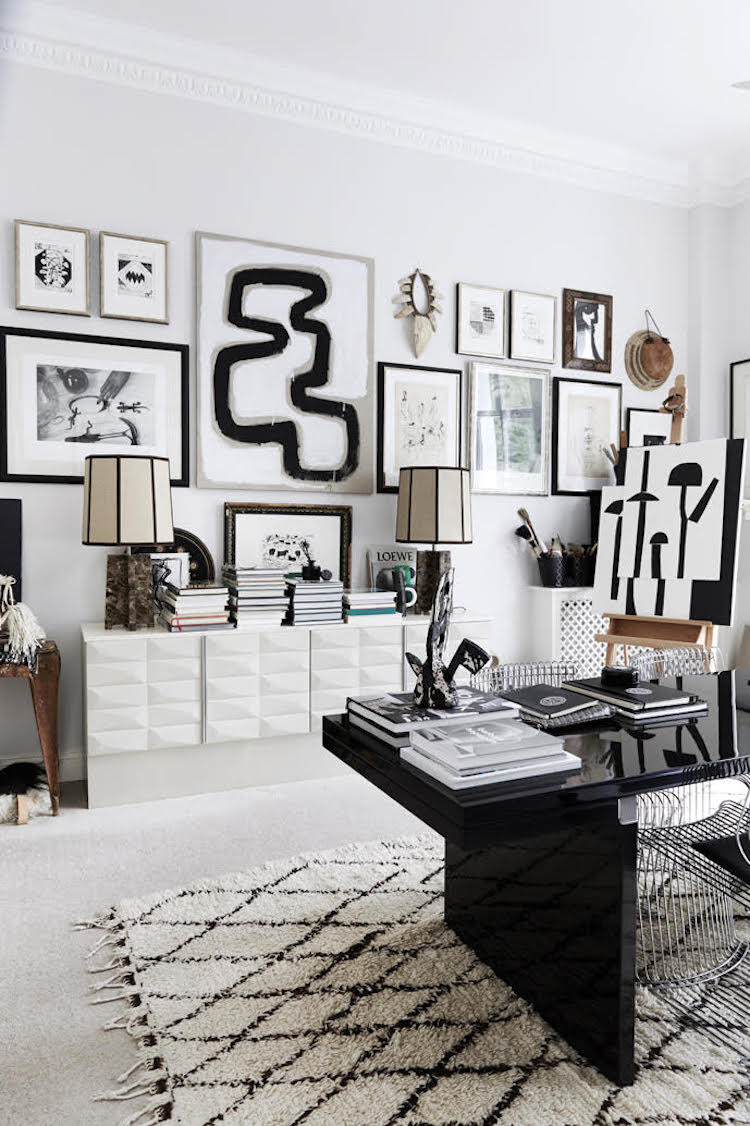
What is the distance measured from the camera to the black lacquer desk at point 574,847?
1360mm

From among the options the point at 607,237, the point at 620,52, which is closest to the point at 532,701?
the point at 620,52

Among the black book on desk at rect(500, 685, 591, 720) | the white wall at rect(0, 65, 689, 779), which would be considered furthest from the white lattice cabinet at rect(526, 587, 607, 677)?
the black book on desk at rect(500, 685, 591, 720)

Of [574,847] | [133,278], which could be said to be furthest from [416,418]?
[574,847]

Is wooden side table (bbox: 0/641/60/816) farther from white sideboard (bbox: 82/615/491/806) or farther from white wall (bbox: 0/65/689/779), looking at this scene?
white wall (bbox: 0/65/689/779)

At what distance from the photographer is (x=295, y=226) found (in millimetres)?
3684

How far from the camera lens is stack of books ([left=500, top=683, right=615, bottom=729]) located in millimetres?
1774

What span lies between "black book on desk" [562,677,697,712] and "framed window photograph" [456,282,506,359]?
242cm

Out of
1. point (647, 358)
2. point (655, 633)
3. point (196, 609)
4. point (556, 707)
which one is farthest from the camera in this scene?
point (647, 358)

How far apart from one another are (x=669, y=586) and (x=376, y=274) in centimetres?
202

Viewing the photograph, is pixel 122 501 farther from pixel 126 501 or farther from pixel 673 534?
pixel 673 534

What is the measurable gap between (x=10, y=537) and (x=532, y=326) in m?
2.78

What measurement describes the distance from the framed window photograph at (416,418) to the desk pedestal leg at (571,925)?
7.61ft

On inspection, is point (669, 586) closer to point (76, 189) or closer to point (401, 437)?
point (401, 437)

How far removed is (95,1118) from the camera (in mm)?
1430
